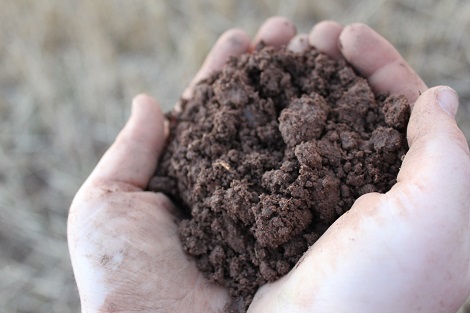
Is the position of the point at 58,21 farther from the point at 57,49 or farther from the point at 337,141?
the point at 337,141

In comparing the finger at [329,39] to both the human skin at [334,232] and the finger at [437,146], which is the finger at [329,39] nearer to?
the human skin at [334,232]

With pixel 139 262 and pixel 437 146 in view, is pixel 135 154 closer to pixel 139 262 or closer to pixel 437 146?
pixel 139 262

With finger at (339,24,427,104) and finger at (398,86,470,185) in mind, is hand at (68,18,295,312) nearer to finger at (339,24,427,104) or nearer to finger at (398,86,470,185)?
finger at (398,86,470,185)

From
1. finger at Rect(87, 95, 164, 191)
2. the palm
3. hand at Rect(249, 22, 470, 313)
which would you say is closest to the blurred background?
finger at Rect(87, 95, 164, 191)

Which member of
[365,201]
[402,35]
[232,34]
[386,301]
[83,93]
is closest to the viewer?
[386,301]

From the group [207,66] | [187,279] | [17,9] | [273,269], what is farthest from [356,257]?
[17,9]

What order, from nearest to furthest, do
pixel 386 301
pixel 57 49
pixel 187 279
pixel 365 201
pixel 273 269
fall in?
pixel 386 301 → pixel 365 201 → pixel 273 269 → pixel 187 279 → pixel 57 49
